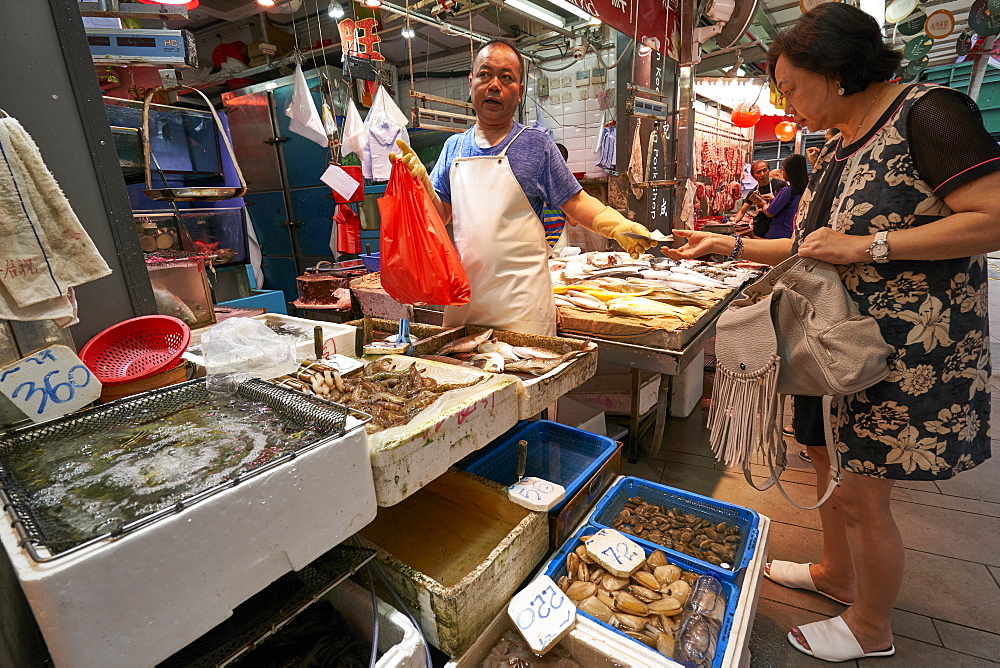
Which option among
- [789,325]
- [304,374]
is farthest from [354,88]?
[789,325]

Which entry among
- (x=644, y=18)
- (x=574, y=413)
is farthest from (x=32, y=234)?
(x=644, y=18)

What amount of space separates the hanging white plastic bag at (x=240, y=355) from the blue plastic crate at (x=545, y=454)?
0.85 meters

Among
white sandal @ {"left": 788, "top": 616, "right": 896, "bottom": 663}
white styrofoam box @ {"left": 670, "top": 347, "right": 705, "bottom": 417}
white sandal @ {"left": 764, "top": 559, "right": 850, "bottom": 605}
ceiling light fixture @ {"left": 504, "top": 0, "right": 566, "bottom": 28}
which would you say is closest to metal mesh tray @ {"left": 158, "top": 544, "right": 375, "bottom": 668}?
white sandal @ {"left": 788, "top": 616, "right": 896, "bottom": 663}

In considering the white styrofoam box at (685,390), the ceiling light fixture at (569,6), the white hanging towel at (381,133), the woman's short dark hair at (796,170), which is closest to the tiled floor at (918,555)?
the white styrofoam box at (685,390)

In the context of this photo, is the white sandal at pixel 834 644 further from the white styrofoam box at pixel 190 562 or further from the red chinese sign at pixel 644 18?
the red chinese sign at pixel 644 18

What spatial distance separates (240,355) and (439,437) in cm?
76

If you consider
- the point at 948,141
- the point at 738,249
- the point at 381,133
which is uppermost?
the point at 381,133

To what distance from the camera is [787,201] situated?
4918 millimetres

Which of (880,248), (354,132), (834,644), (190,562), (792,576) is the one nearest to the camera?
(190,562)

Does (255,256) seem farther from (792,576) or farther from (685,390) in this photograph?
(792,576)

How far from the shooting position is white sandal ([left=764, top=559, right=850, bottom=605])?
7.29ft

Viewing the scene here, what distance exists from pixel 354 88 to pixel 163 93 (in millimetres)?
Result: 3510

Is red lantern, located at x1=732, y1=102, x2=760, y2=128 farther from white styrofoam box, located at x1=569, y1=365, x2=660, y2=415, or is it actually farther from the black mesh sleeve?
the black mesh sleeve

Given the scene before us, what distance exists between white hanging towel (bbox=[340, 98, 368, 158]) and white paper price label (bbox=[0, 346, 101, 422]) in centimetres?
507
